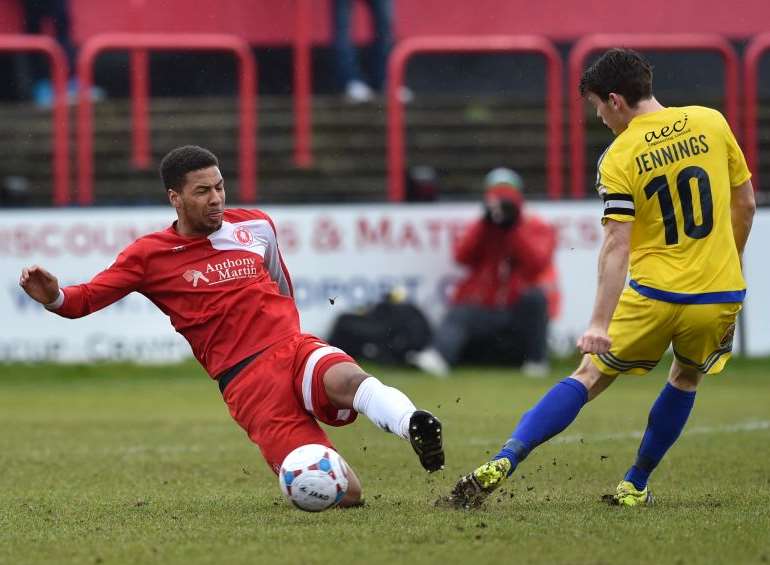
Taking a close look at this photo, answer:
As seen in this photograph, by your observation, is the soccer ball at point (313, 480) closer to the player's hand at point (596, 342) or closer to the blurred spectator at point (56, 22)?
the player's hand at point (596, 342)

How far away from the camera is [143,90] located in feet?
52.7

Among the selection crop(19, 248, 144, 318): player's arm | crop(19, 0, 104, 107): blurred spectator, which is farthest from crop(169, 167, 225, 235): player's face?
crop(19, 0, 104, 107): blurred spectator

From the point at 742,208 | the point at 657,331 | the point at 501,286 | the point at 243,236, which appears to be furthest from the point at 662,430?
the point at 501,286

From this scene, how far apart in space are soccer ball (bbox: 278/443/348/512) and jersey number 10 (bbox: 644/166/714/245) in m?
1.75

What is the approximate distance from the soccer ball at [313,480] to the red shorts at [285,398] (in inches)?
10.4

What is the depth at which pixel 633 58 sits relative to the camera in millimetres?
6492

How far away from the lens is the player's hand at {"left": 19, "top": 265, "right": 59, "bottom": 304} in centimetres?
664

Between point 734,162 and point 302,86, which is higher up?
point 734,162

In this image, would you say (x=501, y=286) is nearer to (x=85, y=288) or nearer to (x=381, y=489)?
(x=381, y=489)

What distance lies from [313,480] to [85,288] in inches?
57.0

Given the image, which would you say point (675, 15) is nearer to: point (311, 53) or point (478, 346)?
point (311, 53)

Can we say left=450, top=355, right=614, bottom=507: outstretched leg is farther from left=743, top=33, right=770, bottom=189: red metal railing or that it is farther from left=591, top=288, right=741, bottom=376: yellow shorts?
left=743, top=33, right=770, bottom=189: red metal railing

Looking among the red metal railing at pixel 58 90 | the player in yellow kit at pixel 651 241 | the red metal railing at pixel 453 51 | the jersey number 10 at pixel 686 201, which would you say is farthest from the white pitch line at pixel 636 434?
the red metal railing at pixel 58 90

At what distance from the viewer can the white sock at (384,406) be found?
20.4 feet
